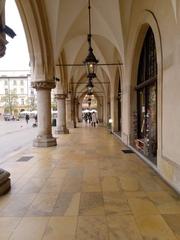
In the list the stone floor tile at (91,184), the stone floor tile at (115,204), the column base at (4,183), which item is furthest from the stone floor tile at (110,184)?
the column base at (4,183)

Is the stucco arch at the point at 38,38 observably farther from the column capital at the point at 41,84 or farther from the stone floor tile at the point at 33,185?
the stone floor tile at the point at 33,185

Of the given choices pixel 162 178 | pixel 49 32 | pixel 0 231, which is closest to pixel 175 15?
pixel 162 178

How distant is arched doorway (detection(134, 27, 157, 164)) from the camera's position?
8.32m

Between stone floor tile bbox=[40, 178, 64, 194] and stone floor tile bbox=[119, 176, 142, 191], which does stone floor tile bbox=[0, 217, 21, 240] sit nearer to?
stone floor tile bbox=[40, 178, 64, 194]

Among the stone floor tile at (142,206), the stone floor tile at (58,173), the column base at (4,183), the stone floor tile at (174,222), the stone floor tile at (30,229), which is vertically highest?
the column base at (4,183)

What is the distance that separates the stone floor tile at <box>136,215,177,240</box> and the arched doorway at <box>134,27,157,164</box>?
359 centimetres

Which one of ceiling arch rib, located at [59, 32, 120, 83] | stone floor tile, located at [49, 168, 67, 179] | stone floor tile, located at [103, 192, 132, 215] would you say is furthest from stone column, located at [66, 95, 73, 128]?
stone floor tile, located at [103, 192, 132, 215]

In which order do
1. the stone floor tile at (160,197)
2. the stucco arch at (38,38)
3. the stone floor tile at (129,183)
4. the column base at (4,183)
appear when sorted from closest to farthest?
the stone floor tile at (160,197)
the column base at (4,183)
the stone floor tile at (129,183)
the stucco arch at (38,38)

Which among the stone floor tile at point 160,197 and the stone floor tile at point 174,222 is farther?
the stone floor tile at point 160,197

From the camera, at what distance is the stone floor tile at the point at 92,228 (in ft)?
9.93

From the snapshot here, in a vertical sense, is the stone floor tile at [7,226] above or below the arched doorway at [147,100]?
below

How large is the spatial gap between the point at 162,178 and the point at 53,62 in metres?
7.97

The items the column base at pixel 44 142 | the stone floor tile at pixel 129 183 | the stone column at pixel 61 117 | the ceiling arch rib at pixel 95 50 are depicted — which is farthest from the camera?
the stone column at pixel 61 117

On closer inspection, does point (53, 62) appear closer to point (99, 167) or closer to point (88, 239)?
point (99, 167)
